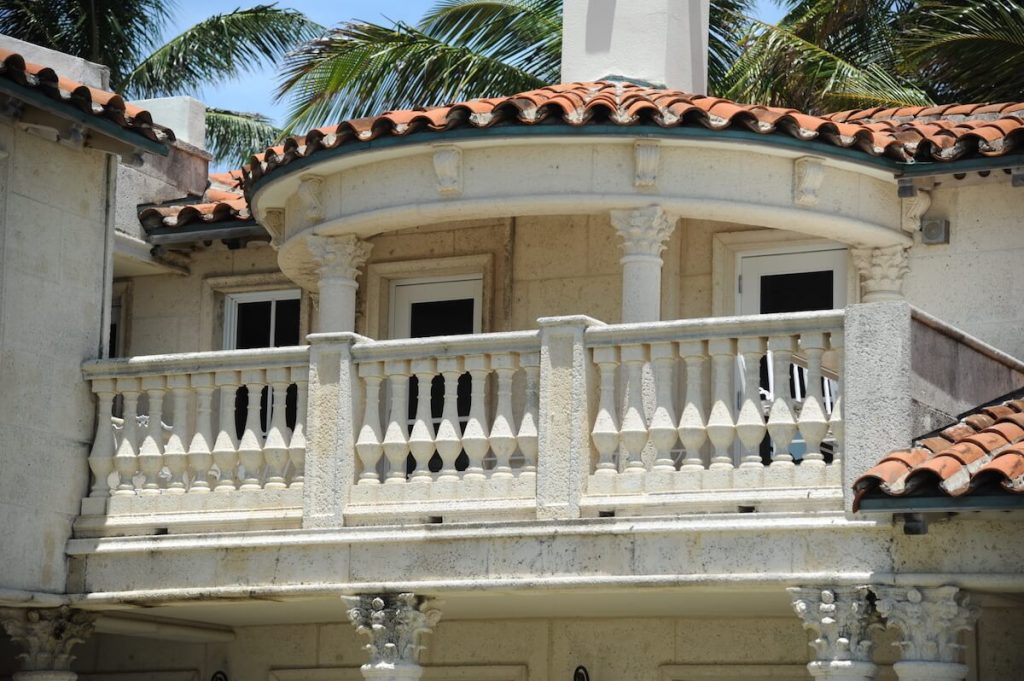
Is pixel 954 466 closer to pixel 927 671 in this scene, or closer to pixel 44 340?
pixel 927 671

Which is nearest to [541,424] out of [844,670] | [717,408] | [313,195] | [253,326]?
[717,408]

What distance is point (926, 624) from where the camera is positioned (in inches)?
515

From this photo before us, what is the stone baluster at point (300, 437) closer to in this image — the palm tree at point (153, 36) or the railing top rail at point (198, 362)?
the railing top rail at point (198, 362)

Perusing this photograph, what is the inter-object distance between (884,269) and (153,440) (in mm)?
5879

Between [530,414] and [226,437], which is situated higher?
[530,414]

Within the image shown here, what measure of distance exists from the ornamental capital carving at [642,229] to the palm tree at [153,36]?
2369cm

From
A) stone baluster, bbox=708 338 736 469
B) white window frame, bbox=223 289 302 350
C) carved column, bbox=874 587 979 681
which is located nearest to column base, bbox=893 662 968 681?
carved column, bbox=874 587 979 681

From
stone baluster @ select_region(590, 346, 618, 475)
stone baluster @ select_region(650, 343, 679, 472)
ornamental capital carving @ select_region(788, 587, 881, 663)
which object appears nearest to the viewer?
ornamental capital carving @ select_region(788, 587, 881, 663)

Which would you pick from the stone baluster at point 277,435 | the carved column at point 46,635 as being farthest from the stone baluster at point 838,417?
the carved column at point 46,635

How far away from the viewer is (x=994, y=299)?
1631 cm

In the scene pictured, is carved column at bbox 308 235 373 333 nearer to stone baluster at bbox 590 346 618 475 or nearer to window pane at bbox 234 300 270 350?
window pane at bbox 234 300 270 350

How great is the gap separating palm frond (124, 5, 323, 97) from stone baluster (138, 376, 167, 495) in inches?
933

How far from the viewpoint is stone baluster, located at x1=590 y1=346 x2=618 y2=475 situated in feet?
46.5

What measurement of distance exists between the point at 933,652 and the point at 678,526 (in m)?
1.80
